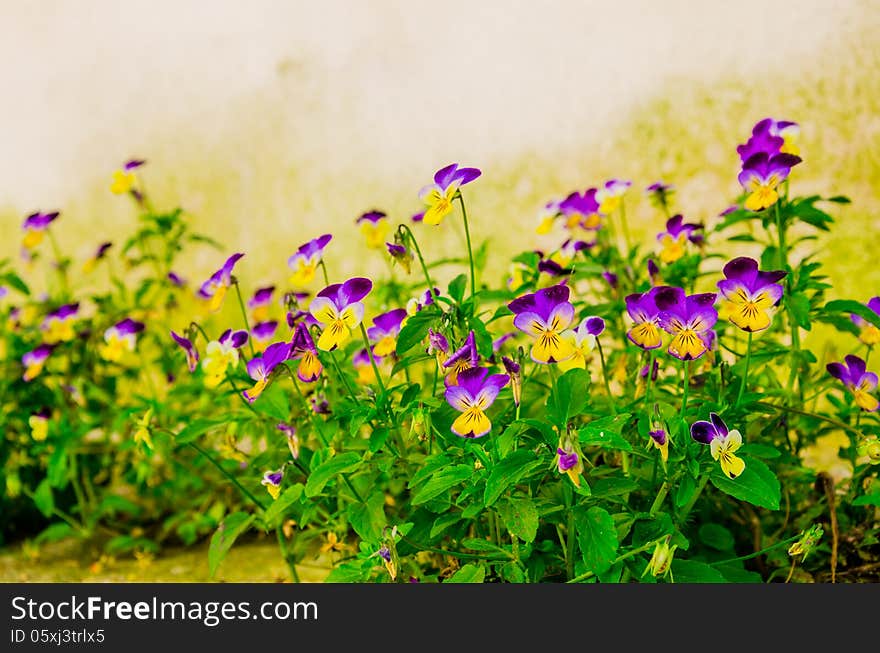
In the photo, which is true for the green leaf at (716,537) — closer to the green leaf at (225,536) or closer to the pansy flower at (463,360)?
the pansy flower at (463,360)

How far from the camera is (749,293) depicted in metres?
1.32

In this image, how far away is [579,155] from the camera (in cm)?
337

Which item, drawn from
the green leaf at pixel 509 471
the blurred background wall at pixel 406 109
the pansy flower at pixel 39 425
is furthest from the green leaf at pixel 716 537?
the blurred background wall at pixel 406 109

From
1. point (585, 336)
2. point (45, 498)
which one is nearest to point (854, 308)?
point (585, 336)

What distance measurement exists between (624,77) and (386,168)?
85cm

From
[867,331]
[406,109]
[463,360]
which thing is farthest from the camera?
[406,109]

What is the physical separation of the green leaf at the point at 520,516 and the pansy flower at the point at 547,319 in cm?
18

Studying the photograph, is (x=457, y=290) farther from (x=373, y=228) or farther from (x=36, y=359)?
(x=36, y=359)

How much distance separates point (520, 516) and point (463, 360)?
0.69 feet

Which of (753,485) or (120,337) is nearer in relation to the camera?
(753,485)

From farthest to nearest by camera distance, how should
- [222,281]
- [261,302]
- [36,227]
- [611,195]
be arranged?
[36,227], [261,302], [611,195], [222,281]

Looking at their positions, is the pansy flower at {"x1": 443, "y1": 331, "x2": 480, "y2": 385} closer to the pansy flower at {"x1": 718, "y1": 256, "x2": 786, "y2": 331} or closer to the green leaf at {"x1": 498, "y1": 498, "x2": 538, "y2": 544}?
the green leaf at {"x1": 498, "y1": 498, "x2": 538, "y2": 544}

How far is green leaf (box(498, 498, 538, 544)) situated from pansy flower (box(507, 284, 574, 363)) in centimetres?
18
